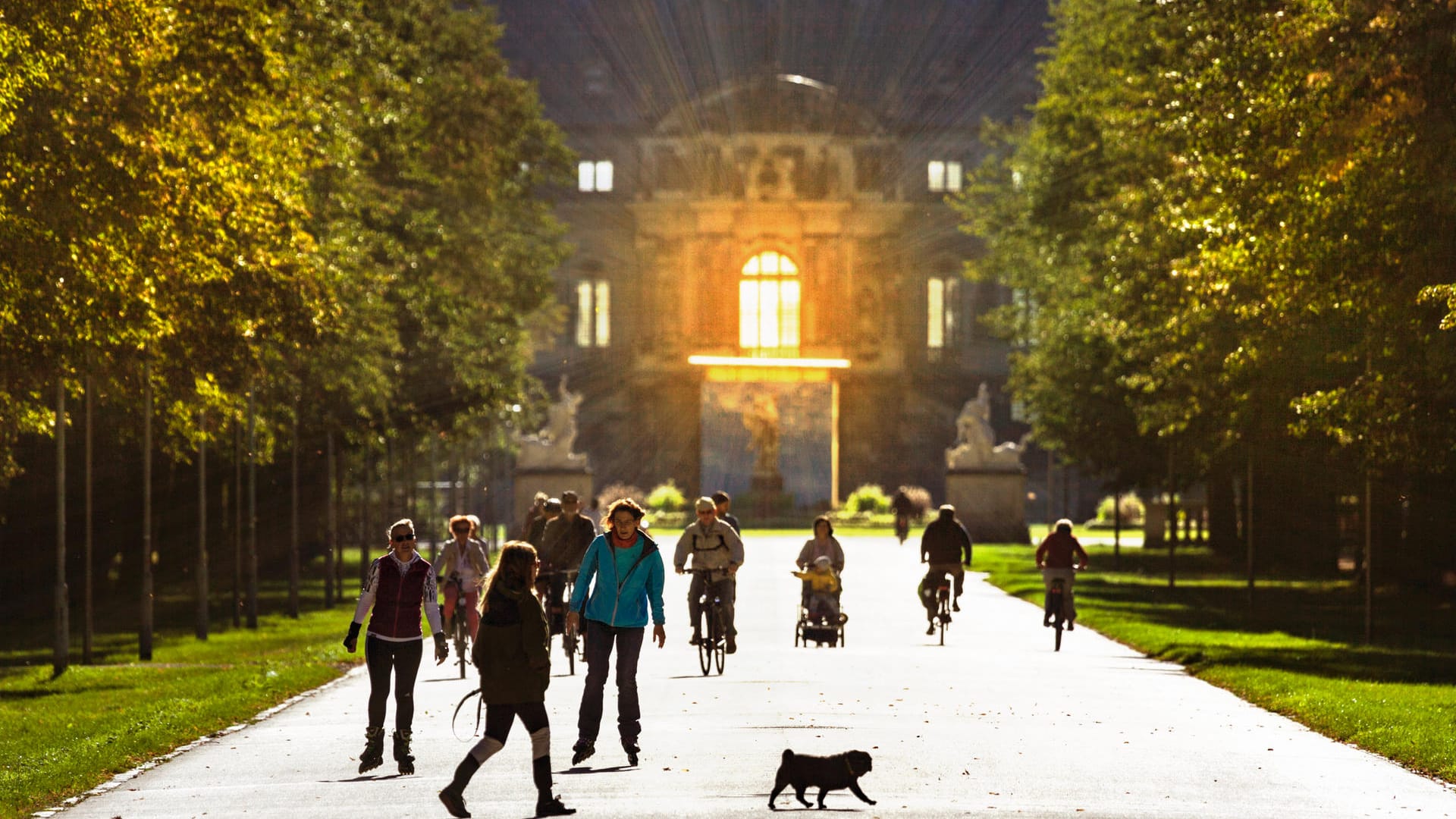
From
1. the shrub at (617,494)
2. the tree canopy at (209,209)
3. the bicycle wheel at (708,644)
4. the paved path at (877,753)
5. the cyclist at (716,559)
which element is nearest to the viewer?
the paved path at (877,753)

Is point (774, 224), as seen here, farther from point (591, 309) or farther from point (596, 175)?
point (596, 175)

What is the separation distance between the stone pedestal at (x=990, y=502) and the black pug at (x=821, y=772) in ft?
204

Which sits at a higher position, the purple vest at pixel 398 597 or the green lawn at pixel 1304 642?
the purple vest at pixel 398 597

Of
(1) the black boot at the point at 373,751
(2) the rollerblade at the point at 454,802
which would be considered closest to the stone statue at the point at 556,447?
(1) the black boot at the point at 373,751

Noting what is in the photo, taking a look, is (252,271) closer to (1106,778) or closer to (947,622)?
(947,622)

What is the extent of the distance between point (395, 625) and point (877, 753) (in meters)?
3.59

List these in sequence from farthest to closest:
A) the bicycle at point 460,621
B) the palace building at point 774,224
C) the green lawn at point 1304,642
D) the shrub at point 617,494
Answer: the palace building at point 774,224
the shrub at point 617,494
the bicycle at point 460,621
the green lawn at point 1304,642

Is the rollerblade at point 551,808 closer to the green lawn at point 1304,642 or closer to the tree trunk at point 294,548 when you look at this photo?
the green lawn at point 1304,642

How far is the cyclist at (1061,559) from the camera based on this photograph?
30.5 meters

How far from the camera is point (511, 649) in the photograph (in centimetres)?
1387

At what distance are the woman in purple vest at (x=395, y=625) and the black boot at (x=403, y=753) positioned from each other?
12 millimetres

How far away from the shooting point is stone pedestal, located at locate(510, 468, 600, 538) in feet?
254

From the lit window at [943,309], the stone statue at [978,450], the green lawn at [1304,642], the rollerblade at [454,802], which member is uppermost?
the lit window at [943,309]

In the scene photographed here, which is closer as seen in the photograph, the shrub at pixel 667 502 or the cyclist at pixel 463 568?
the cyclist at pixel 463 568
